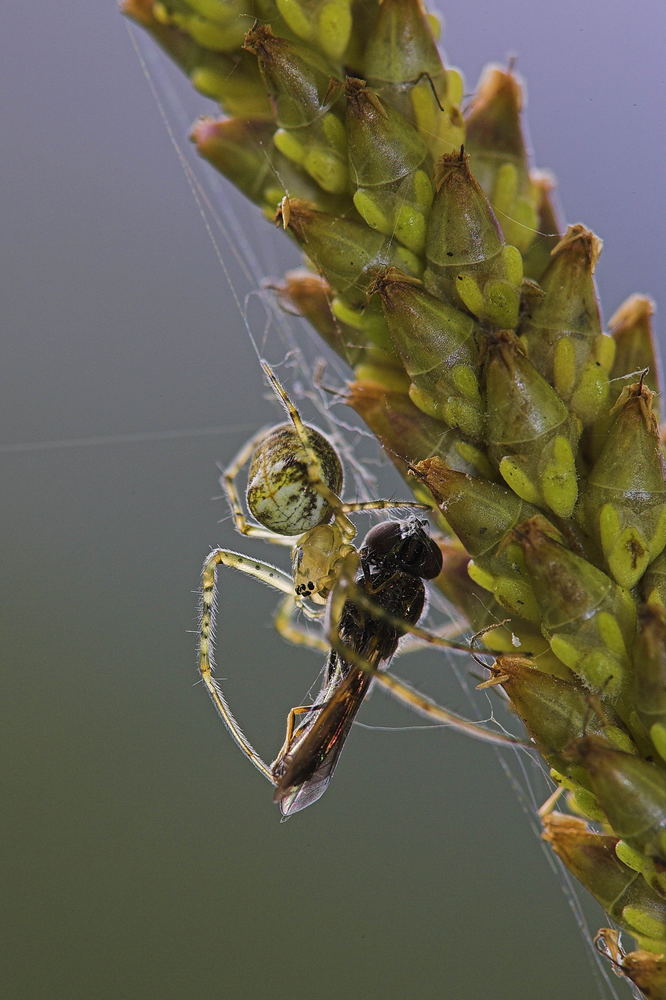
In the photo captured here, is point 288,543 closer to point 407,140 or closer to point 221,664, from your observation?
A: point 221,664

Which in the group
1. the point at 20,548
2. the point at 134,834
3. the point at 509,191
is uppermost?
the point at 509,191

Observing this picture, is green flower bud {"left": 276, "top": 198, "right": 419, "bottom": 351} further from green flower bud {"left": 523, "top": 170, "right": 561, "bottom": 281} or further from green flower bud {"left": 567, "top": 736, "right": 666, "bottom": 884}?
green flower bud {"left": 567, "top": 736, "right": 666, "bottom": 884}

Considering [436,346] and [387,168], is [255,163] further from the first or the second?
[436,346]

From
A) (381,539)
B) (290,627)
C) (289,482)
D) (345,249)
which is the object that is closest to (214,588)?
(290,627)

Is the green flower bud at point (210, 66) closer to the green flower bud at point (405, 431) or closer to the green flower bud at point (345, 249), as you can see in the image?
the green flower bud at point (345, 249)

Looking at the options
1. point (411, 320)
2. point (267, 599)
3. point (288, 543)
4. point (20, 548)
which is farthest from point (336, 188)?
point (20, 548)

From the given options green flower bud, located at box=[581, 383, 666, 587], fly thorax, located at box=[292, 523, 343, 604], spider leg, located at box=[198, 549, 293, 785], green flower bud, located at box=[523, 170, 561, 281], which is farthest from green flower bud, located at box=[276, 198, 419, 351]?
spider leg, located at box=[198, 549, 293, 785]

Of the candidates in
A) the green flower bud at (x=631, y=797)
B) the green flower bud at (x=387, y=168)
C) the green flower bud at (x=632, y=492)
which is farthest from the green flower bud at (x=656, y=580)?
the green flower bud at (x=387, y=168)
